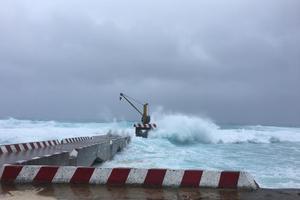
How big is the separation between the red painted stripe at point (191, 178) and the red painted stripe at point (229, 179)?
0.39 metres

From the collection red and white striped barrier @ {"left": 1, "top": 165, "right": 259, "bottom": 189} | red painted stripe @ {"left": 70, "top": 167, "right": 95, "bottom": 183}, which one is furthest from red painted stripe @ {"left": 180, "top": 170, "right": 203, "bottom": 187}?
red painted stripe @ {"left": 70, "top": 167, "right": 95, "bottom": 183}

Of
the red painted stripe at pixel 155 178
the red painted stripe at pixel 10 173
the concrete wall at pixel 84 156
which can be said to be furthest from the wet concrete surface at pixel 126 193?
the concrete wall at pixel 84 156

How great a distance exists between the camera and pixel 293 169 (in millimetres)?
17406

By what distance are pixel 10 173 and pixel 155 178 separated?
8.99 feet

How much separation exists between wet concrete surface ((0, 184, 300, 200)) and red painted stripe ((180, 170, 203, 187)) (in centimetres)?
20

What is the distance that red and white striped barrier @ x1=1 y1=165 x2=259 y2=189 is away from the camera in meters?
7.90

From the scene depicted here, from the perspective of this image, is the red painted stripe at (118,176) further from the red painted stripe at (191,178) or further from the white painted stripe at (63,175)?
the red painted stripe at (191,178)

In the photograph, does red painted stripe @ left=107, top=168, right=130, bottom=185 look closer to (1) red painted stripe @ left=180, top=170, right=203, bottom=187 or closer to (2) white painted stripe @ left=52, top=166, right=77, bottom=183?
(2) white painted stripe @ left=52, top=166, right=77, bottom=183

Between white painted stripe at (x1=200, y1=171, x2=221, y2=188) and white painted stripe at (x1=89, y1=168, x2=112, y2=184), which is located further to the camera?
white painted stripe at (x1=89, y1=168, x2=112, y2=184)

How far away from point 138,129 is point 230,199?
31337 millimetres

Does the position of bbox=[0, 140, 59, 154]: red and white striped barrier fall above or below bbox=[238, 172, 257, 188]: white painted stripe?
above

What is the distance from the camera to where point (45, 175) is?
27.2ft

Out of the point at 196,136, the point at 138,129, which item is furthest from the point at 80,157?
the point at 196,136

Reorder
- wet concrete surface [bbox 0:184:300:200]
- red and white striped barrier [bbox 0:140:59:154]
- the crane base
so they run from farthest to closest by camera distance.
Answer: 1. the crane base
2. red and white striped barrier [bbox 0:140:59:154]
3. wet concrete surface [bbox 0:184:300:200]
